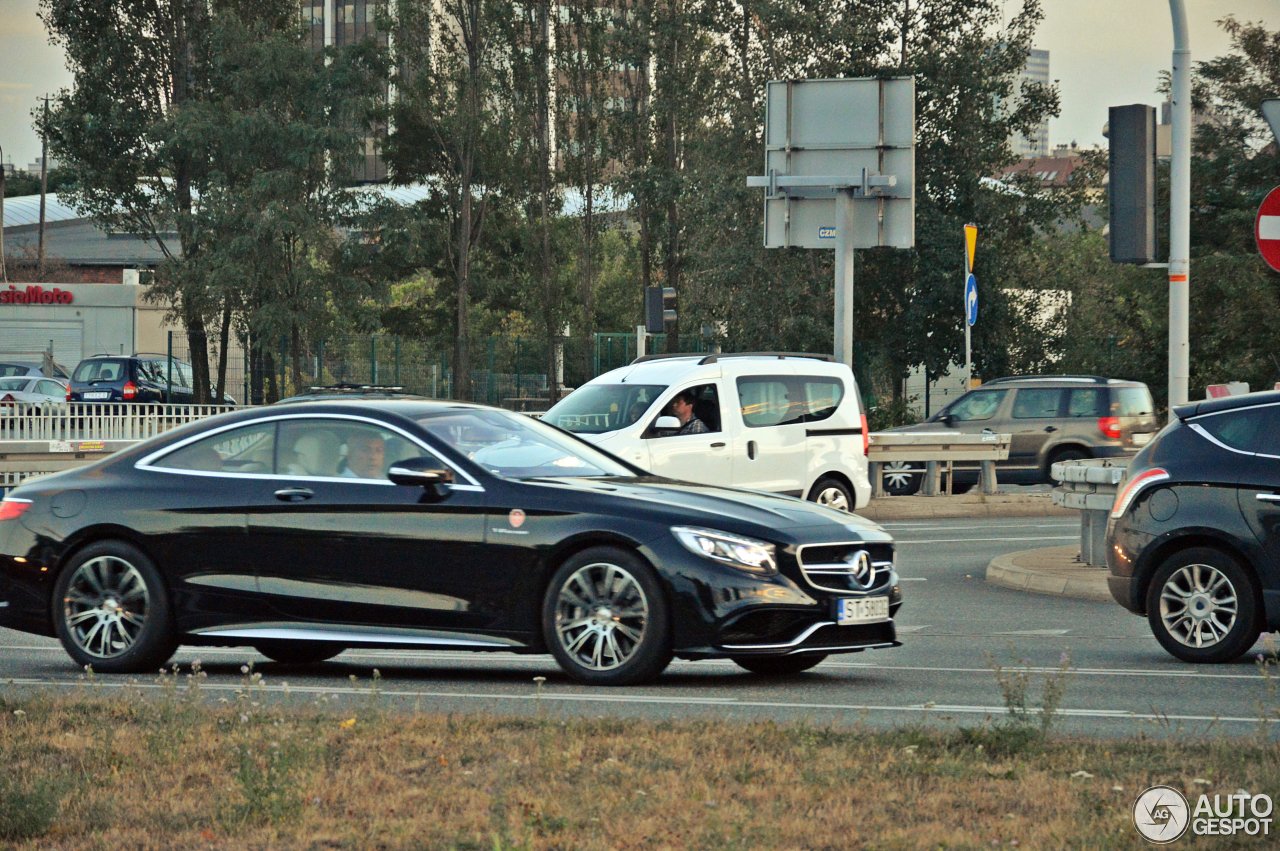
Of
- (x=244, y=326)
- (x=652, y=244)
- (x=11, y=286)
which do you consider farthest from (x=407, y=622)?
(x=11, y=286)

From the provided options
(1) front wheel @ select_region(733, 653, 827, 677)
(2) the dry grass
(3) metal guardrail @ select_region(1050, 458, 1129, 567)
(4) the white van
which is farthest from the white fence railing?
(2) the dry grass

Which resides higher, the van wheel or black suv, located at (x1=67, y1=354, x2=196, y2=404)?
black suv, located at (x1=67, y1=354, x2=196, y2=404)

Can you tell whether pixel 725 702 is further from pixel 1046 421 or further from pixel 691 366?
pixel 1046 421

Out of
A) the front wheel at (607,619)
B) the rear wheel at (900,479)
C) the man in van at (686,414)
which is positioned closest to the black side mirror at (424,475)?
the front wheel at (607,619)

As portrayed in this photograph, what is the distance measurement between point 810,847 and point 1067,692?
4495mm

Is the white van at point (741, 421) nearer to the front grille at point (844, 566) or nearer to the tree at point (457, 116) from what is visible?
the front grille at point (844, 566)

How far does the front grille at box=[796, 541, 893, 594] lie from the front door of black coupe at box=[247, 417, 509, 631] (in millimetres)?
1582

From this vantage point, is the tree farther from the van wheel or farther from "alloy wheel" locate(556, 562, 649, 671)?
"alloy wheel" locate(556, 562, 649, 671)

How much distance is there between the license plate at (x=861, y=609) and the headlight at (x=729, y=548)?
0.44 metres

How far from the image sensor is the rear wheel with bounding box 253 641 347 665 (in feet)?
36.1

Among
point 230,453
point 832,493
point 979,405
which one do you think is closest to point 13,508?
point 230,453

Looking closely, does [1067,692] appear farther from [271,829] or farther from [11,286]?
[11,286]

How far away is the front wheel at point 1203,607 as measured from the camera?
37.1ft

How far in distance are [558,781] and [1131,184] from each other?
11.1 meters
